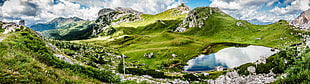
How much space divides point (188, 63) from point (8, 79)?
513 feet

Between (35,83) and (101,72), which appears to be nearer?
(35,83)

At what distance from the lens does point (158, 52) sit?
19812 cm

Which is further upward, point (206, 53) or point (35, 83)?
point (35, 83)

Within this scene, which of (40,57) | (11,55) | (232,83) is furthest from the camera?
(232,83)

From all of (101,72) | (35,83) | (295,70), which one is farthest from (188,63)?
(35,83)

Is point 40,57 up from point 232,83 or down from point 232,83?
up

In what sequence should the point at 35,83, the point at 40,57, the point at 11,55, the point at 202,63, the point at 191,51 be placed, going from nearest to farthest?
the point at 35,83, the point at 11,55, the point at 40,57, the point at 202,63, the point at 191,51

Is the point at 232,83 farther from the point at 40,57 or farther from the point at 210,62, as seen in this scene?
the point at 210,62

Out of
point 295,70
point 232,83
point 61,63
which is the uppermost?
point 61,63

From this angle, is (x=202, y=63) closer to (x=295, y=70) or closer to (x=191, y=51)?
(x=191, y=51)

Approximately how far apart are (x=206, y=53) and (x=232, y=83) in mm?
121579

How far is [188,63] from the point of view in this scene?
160375 millimetres

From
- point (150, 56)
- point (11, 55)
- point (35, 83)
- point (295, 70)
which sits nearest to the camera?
point (35, 83)

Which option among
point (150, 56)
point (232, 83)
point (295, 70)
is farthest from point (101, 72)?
point (150, 56)
